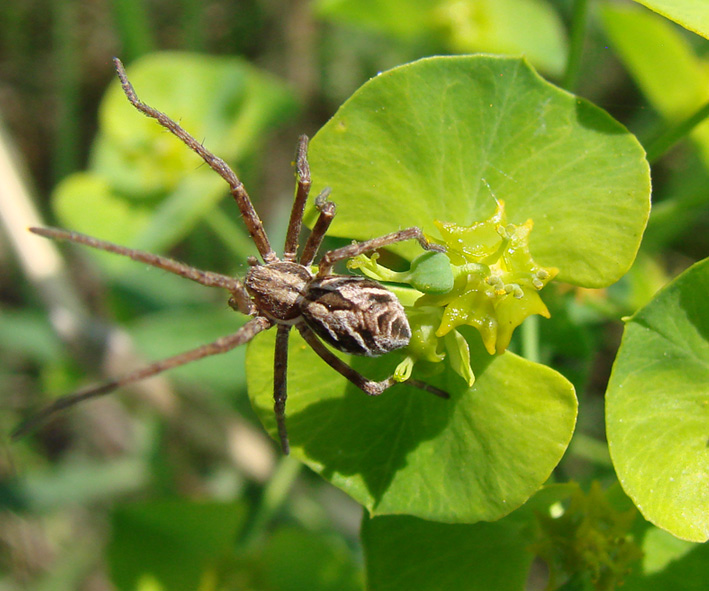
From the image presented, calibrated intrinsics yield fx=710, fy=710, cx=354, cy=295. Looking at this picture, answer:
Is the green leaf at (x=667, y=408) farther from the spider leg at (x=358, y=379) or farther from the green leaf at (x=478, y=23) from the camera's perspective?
the green leaf at (x=478, y=23)

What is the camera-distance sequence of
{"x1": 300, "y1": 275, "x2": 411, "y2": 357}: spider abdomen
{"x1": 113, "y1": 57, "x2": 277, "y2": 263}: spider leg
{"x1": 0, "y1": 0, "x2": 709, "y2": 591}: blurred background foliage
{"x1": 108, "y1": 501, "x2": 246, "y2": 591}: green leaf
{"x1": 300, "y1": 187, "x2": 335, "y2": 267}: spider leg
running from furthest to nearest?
{"x1": 0, "y1": 0, "x2": 709, "y2": 591}: blurred background foliage, {"x1": 108, "y1": 501, "x2": 246, "y2": 591}: green leaf, {"x1": 113, "y1": 57, "x2": 277, "y2": 263}: spider leg, {"x1": 300, "y1": 187, "x2": 335, "y2": 267}: spider leg, {"x1": 300, "y1": 275, "x2": 411, "y2": 357}: spider abdomen

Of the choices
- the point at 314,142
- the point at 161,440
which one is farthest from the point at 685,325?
the point at 161,440

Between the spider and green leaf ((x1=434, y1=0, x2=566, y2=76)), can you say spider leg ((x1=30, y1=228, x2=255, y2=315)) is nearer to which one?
the spider

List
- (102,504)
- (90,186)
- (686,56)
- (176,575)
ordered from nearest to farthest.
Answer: (176,575) → (686,56) → (90,186) → (102,504)

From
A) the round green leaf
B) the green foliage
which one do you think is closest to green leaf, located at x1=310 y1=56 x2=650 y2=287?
the round green leaf

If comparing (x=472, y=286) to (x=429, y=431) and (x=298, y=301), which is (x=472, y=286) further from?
(x=298, y=301)

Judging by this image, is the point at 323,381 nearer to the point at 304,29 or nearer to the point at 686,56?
the point at 686,56
